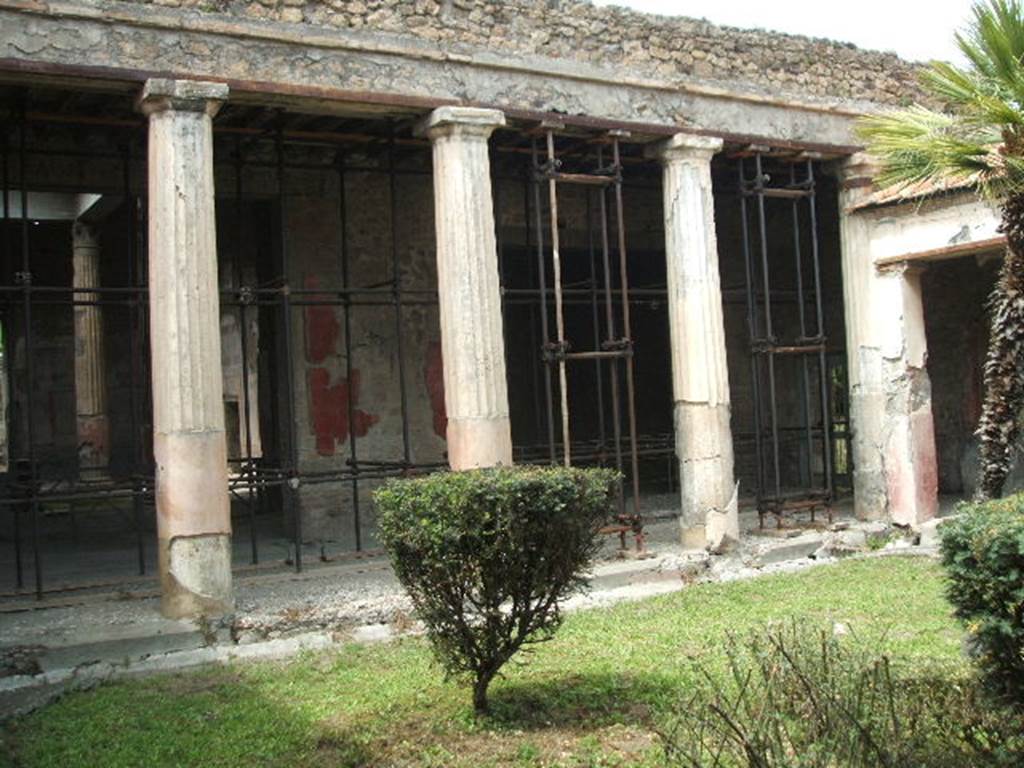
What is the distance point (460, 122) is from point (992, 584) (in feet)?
19.6

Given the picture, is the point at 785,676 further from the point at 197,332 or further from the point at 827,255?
the point at 827,255

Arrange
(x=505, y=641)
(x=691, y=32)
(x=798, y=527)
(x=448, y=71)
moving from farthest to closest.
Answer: (x=798, y=527) < (x=691, y=32) < (x=448, y=71) < (x=505, y=641)

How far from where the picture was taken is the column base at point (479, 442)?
8.77 m

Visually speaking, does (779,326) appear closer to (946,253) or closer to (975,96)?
(946,253)

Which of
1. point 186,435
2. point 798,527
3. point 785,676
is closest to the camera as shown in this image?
point 785,676

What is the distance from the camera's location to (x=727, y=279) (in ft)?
46.8

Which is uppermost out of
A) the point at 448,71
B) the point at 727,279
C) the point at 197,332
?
the point at 448,71

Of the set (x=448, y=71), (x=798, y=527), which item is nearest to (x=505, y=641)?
(x=448, y=71)

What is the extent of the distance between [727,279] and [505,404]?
6.19 m

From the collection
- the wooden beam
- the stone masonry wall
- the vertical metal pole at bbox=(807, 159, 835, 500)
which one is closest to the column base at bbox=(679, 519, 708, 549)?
the vertical metal pole at bbox=(807, 159, 835, 500)

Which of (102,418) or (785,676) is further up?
(102,418)

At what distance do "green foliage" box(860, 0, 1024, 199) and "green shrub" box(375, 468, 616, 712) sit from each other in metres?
3.78

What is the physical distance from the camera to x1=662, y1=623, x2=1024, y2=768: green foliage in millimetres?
3938

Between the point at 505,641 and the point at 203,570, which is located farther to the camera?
the point at 203,570
